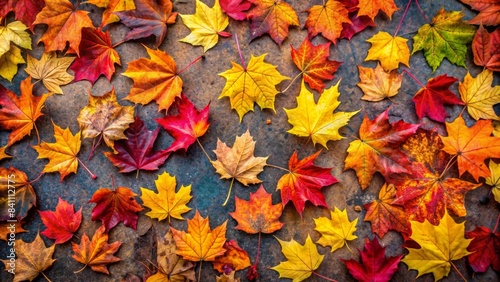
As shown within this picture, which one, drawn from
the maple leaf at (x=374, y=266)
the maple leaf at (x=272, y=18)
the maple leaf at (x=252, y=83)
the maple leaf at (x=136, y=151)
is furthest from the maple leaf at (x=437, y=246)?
the maple leaf at (x=136, y=151)

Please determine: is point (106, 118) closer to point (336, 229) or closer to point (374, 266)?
point (336, 229)

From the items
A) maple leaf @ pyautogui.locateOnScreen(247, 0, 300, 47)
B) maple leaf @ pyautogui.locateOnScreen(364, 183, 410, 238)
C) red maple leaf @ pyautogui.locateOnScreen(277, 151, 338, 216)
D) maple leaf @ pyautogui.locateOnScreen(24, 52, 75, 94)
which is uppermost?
maple leaf @ pyautogui.locateOnScreen(247, 0, 300, 47)

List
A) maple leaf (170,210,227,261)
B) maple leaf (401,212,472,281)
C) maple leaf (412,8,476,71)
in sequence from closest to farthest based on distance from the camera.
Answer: maple leaf (401,212,472,281), maple leaf (170,210,227,261), maple leaf (412,8,476,71)

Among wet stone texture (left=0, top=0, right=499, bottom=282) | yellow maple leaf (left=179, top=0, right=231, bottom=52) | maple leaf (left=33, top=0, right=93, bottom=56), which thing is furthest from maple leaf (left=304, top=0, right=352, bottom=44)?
maple leaf (left=33, top=0, right=93, bottom=56)

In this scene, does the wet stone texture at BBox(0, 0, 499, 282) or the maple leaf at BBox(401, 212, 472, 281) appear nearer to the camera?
the maple leaf at BBox(401, 212, 472, 281)

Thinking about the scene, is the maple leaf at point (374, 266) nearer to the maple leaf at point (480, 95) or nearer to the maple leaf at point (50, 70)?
the maple leaf at point (480, 95)

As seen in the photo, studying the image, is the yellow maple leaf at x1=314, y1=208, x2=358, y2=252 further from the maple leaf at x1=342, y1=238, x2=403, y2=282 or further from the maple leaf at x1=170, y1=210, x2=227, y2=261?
the maple leaf at x1=170, y1=210, x2=227, y2=261

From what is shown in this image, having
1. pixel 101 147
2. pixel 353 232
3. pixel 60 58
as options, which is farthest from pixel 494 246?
pixel 60 58

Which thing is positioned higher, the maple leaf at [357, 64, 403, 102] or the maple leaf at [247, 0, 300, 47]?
the maple leaf at [247, 0, 300, 47]
